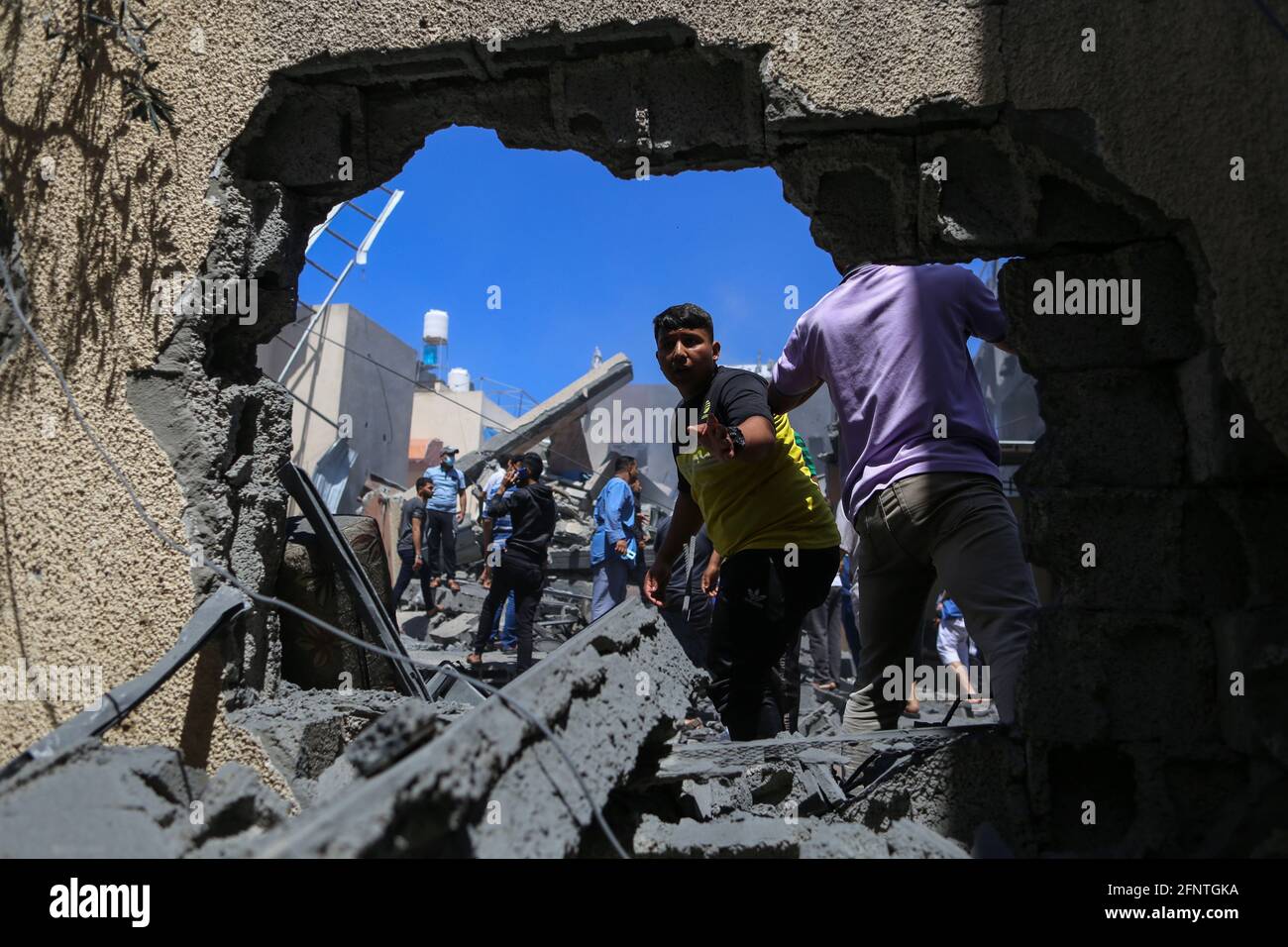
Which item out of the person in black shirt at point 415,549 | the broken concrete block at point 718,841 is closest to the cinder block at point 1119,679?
the broken concrete block at point 718,841

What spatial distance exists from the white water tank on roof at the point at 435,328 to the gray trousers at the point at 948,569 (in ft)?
65.1

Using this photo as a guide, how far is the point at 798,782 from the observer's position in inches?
104

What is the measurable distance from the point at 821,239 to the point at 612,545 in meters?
4.56

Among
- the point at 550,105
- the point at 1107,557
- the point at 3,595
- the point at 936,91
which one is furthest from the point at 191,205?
the point at 1107,557

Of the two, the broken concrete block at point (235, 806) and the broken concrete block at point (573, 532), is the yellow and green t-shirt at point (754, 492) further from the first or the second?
the broken concrete block at point (573, 532)

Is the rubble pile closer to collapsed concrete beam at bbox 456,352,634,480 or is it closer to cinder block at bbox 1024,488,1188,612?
cinder block at bbox 1024,488,1188,612

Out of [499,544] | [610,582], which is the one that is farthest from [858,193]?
[610,582]

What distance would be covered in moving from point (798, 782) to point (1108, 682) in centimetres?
88

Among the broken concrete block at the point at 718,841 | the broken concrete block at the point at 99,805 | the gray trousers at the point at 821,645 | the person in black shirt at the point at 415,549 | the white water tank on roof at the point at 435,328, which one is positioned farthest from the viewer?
the white water tank on roof at the point at 435,328

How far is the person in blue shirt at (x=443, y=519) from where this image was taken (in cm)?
965

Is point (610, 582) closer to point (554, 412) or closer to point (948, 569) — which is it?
point (948, 569)

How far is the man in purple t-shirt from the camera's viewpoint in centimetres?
240
